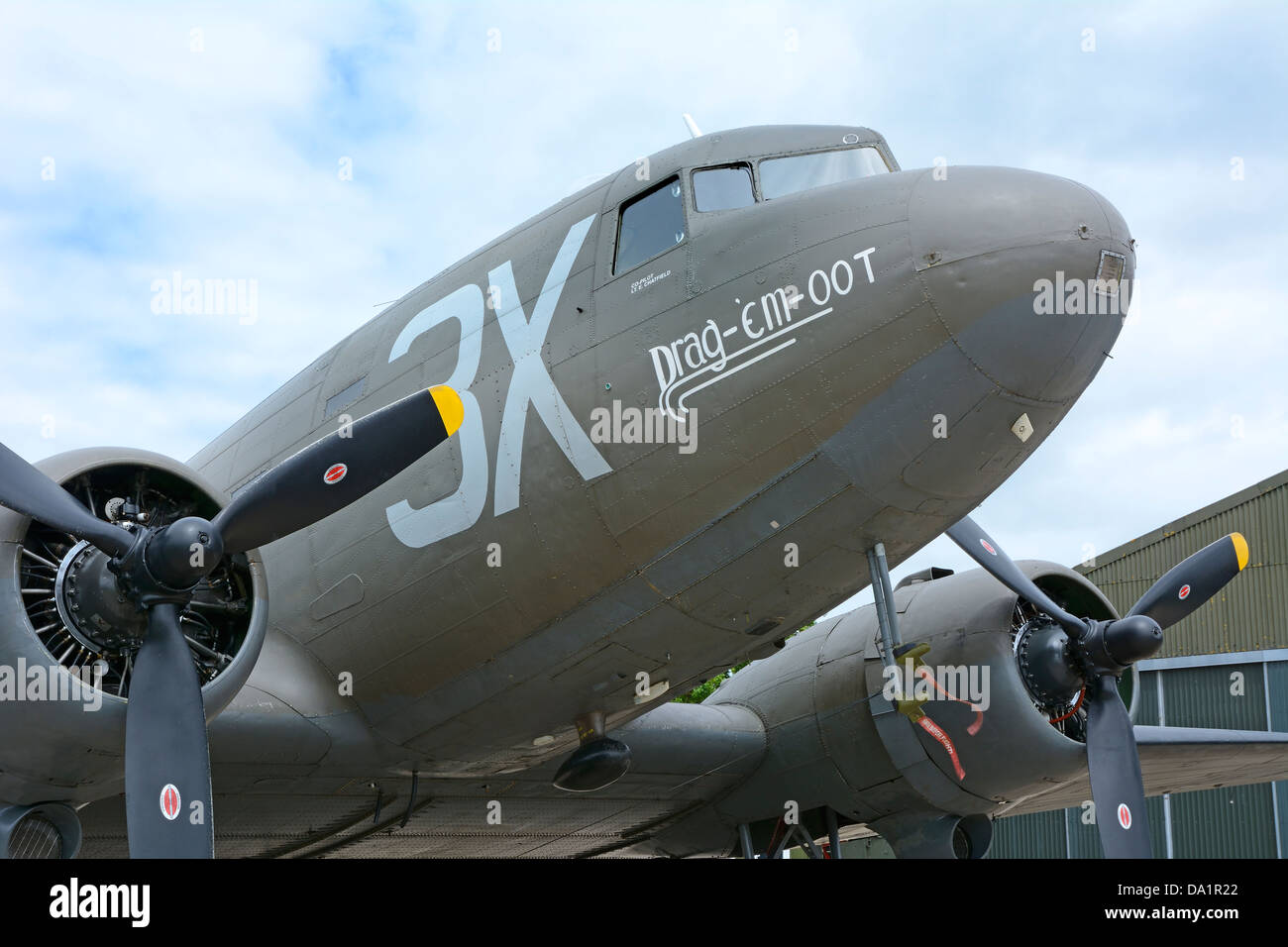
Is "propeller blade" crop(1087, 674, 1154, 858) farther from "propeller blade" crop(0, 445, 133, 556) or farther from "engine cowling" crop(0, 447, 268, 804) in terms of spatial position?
"propeller blade" crop(0, 445, 133, 556)

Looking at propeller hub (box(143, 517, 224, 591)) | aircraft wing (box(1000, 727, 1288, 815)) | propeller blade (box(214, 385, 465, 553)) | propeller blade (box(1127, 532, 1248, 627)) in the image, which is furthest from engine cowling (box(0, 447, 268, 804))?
propeller blade (box(1127, 532, 1248, 627))

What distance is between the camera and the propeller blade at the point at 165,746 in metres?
7.27

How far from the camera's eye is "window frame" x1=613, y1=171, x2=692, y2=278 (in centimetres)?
816

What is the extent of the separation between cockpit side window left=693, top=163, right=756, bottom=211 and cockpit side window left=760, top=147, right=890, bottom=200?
10 centimetres

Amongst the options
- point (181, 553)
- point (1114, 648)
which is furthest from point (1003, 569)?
point (181, 553)

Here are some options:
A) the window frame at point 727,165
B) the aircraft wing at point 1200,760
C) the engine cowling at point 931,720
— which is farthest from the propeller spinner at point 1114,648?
the window frame at point 727,165

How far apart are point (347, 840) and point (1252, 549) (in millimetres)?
16963

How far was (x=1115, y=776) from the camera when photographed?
10898mm

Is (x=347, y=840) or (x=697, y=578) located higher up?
(x=697, y=578)

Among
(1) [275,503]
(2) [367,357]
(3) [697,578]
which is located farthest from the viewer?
(2) [367,357]

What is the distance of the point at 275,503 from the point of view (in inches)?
297
